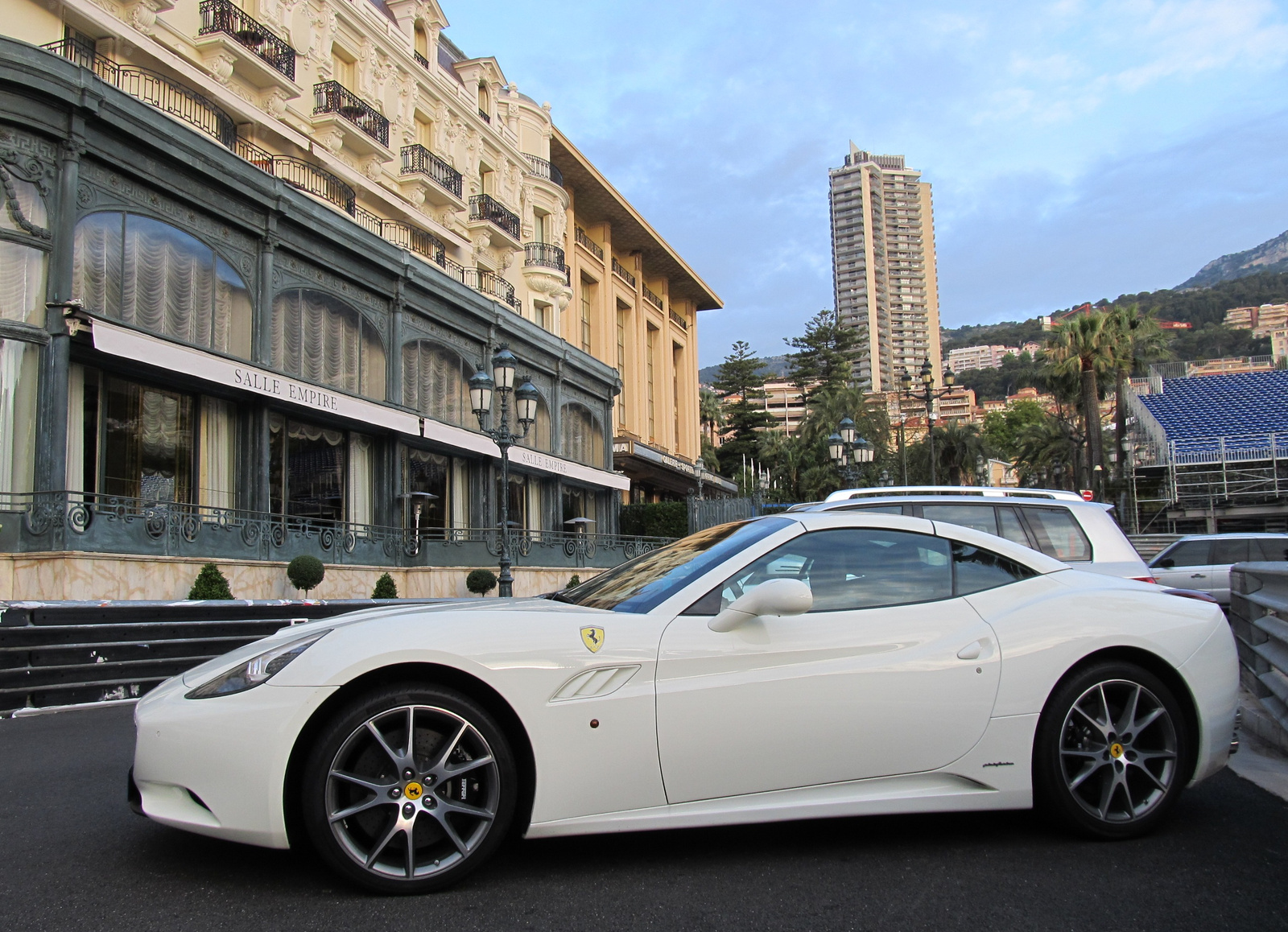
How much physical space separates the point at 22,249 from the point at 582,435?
2146 centimetres

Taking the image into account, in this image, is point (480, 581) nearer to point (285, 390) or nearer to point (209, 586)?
point (285, 390)

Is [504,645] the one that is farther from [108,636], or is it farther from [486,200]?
[486,200]

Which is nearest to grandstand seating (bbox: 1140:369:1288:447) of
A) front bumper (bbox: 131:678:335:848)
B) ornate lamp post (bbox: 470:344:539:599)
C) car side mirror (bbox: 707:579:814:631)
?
ornate lamp post (bbox: 470:344:539:599)

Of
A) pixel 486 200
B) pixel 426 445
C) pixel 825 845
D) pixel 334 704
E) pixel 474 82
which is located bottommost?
pixel 825 845

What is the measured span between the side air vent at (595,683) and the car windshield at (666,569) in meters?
0.32

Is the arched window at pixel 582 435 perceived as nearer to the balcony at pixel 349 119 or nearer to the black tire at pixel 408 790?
the balcony at pixel 349 119

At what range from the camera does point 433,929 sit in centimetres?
288

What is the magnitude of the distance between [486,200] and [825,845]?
2970 cm

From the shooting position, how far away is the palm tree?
163ft

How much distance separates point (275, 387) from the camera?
18453 mm

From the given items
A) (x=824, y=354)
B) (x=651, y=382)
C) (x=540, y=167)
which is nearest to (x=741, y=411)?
(x=824, y=354)

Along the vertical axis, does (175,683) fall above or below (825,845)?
above

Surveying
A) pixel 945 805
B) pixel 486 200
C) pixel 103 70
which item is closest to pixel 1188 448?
pixel 486 200

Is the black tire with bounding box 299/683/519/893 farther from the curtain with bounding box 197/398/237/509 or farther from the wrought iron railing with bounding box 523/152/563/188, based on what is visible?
the wrought iron railing with bounding box 523/152/563/188
